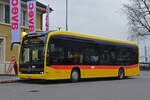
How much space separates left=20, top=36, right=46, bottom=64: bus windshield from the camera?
1641 centimetres

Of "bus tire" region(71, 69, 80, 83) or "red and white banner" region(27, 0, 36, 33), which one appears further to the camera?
"red and white banner" region(27, 0, 36, 33)

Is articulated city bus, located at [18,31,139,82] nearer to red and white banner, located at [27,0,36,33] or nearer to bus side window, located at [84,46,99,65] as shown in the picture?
bus side window, located at [84,46,99,65]

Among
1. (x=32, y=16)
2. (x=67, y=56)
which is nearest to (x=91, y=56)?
(x=67, y=56)

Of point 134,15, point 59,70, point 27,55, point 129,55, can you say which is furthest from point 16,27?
point 134,15

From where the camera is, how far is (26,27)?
28656 millimetres

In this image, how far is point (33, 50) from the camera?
666 inches

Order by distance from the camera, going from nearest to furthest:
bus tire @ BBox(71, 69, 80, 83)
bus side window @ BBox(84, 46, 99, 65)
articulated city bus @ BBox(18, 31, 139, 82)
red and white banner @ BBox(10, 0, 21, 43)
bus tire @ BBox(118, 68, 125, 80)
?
articulated city bus @ BBox(18, 31, 139, 82) → bus tire @ BBox(71, 69, 80, 83) → bus side window @ BBox(84, 46, 99, 65) → red and white banner @ BBox(10, 0, 21, 43) → bus tire @ BBox(118, 68, 125, 80)

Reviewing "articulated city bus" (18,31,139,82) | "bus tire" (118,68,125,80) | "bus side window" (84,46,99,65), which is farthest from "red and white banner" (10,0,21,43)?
"bus tire" (118,68,125,80)

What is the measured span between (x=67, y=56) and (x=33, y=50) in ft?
6.92

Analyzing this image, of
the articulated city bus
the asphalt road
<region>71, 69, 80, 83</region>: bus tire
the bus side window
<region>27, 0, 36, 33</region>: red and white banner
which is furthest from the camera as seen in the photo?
<region>27, 0, 36, 33</region>: red and white banner

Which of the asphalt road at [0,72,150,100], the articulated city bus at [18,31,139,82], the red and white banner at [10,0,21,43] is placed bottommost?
the asphalt road at [0,72,150,100]

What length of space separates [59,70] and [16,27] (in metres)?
6.82

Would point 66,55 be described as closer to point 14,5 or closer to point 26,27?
point 14,5

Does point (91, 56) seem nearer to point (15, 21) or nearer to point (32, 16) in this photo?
point (15, 21)
